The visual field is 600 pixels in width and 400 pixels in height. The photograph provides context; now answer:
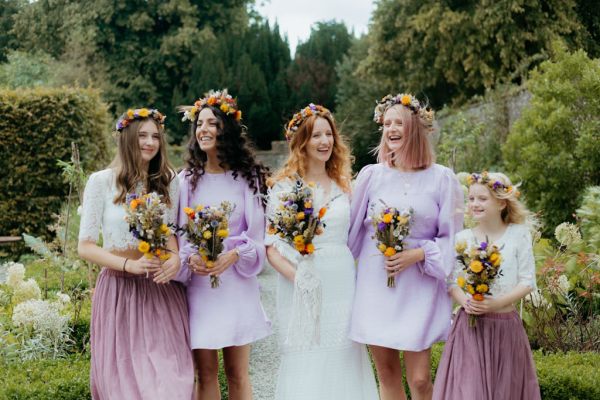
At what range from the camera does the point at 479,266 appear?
12.0 ft

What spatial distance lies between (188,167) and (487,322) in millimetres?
1924

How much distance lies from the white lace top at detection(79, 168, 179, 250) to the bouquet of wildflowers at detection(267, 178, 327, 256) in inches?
26.6

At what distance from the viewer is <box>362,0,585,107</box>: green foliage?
16844mm

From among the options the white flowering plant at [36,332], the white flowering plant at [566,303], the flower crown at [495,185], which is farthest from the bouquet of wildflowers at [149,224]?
the white flowering plant at [566,303]

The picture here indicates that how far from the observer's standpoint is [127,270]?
3.99m

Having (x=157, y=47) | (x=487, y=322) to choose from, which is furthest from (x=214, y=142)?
(x=157, y=47)

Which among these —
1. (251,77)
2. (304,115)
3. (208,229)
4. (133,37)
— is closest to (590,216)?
(304,115)

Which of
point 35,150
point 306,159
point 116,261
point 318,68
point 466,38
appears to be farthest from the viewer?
point 318,68

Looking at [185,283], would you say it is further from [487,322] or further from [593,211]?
[593,211]

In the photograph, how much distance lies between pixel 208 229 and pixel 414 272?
3.92 feet

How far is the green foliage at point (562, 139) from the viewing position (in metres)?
9.13

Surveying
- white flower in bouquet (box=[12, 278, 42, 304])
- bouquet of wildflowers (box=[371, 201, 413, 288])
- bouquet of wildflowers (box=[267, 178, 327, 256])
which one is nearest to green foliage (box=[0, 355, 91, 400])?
white flower in bouquet (box=[12, 278, 42, 304])

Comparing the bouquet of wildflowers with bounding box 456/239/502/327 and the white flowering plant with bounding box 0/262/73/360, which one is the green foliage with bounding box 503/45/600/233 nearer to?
the bouquet of wildflowers with bounding box 456/239/502/327

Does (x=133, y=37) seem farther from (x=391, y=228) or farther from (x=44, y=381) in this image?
(x=391, y=228)
